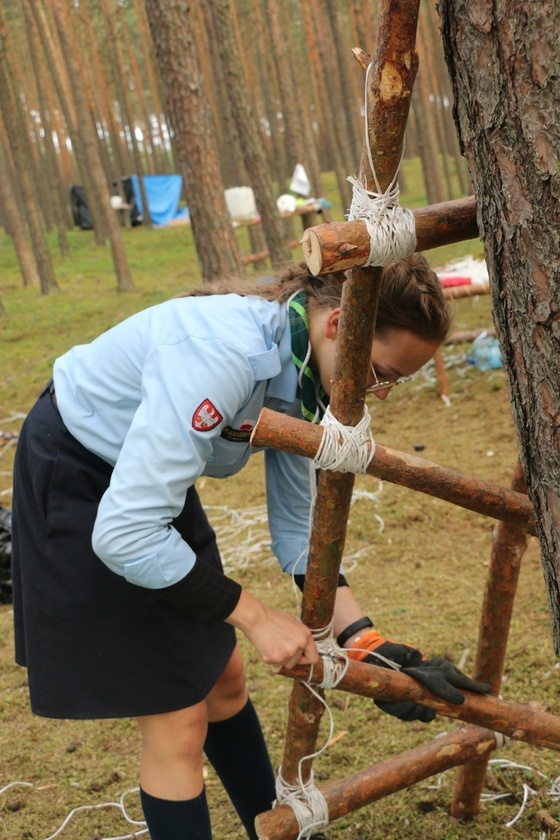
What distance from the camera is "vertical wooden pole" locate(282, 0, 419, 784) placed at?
119 cm

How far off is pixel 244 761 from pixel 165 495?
0.95 m

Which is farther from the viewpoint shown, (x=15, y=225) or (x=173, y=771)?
(x=15, y=225)

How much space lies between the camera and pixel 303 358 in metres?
1.64

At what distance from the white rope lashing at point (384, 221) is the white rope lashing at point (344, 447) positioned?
0.32 meters

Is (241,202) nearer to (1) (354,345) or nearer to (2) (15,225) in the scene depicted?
(2) (15,225)

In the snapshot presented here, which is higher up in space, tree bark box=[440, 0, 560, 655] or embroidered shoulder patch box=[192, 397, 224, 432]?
tree bark box=[440, 0, 560, 655]

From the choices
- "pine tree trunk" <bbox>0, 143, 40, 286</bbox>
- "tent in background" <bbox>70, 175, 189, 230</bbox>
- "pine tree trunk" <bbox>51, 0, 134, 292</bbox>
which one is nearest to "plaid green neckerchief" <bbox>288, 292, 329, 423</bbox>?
"pine tree trunk" <bbox>51, 0, 134, 292</bbox>

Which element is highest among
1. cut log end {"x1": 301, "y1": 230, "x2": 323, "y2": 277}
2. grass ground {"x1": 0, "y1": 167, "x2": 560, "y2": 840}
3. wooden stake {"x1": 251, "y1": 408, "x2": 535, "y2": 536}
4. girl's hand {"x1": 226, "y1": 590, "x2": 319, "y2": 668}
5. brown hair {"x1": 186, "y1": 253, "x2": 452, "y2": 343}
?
cut log end {"x1": 301, "y1": 230, "x2": 323, "y2": 277}

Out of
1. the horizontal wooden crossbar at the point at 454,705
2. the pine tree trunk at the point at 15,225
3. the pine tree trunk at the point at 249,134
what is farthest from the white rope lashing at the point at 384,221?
the pine tree trunk at the point at 15,225

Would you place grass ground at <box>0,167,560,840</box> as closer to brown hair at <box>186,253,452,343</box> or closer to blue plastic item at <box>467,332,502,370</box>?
blue plastic item at <box>467,332,502,370</box>

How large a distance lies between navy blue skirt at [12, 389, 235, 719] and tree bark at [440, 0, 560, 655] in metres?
0.83

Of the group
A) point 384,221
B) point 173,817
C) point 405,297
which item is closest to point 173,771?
point 173,817

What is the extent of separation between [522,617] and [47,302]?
9.36 metres

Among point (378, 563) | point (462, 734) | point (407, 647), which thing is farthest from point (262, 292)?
point (378, 563)
